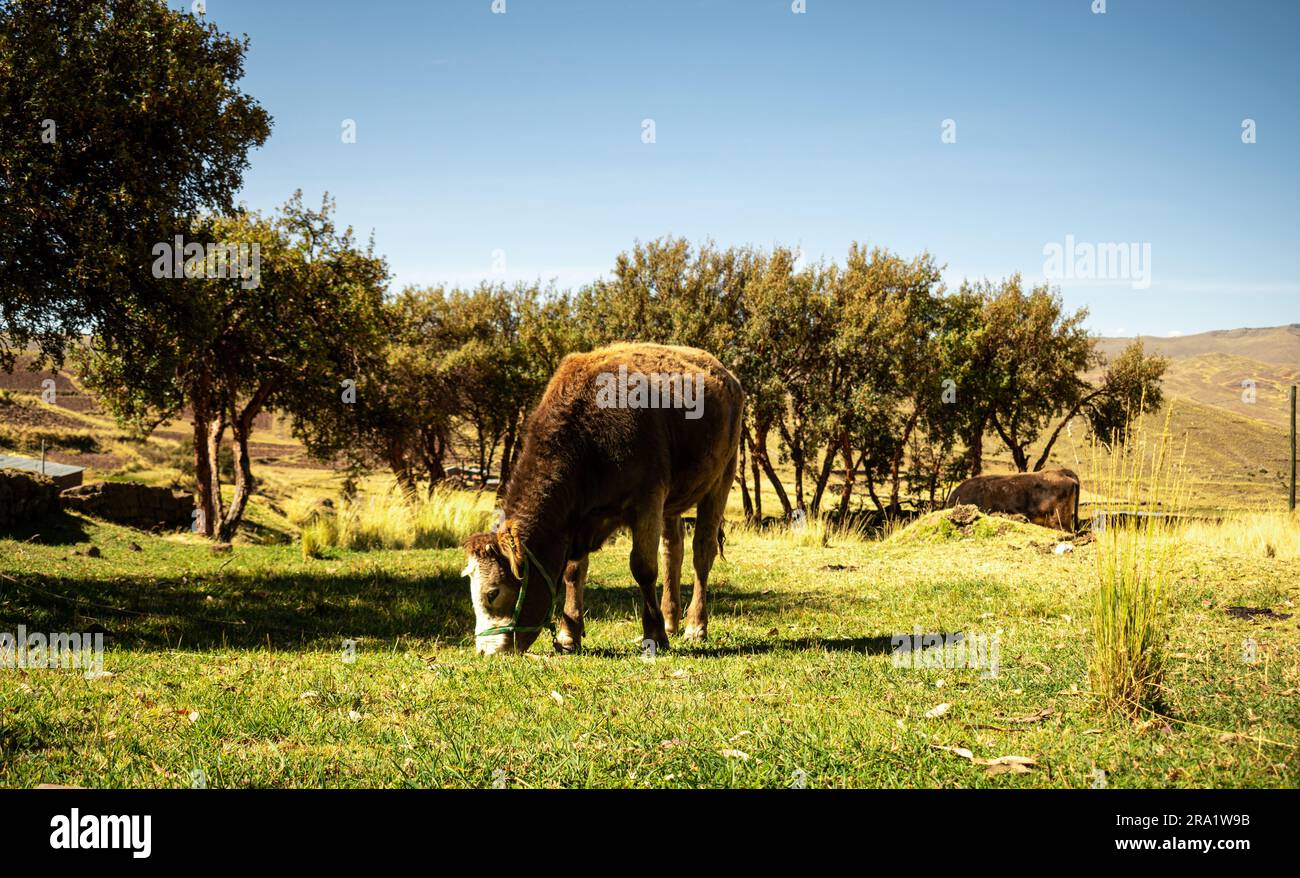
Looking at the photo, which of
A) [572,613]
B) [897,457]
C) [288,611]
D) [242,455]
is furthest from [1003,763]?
[897,457]

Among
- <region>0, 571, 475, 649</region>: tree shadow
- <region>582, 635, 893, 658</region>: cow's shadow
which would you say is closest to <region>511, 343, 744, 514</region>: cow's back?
<region>582, 635, 893, 658</region>: cow's shadow

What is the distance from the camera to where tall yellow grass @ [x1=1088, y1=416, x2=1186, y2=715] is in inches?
205

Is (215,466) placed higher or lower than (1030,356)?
lower

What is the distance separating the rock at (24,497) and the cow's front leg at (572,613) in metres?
13.6

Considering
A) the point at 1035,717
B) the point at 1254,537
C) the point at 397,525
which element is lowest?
the point at 397,525

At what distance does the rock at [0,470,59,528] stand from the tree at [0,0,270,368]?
549cm

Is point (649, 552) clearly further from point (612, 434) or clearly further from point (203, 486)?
point (203, 486)

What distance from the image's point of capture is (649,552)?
26.4 ft

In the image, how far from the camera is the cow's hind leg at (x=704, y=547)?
8.99 metres

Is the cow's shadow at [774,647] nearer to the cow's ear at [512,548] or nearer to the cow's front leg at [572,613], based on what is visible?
the cow's front leg at [572,613]

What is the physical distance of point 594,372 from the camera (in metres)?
8.02

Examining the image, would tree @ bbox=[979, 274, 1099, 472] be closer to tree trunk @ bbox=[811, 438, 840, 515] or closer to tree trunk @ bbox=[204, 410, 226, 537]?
tree trunk @ bbox=[811, 438, 840, 515]

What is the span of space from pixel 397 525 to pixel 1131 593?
56.3 feet

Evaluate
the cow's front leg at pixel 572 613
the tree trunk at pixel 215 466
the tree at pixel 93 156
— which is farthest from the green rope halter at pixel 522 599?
the tree trunk at pixel 215 466
